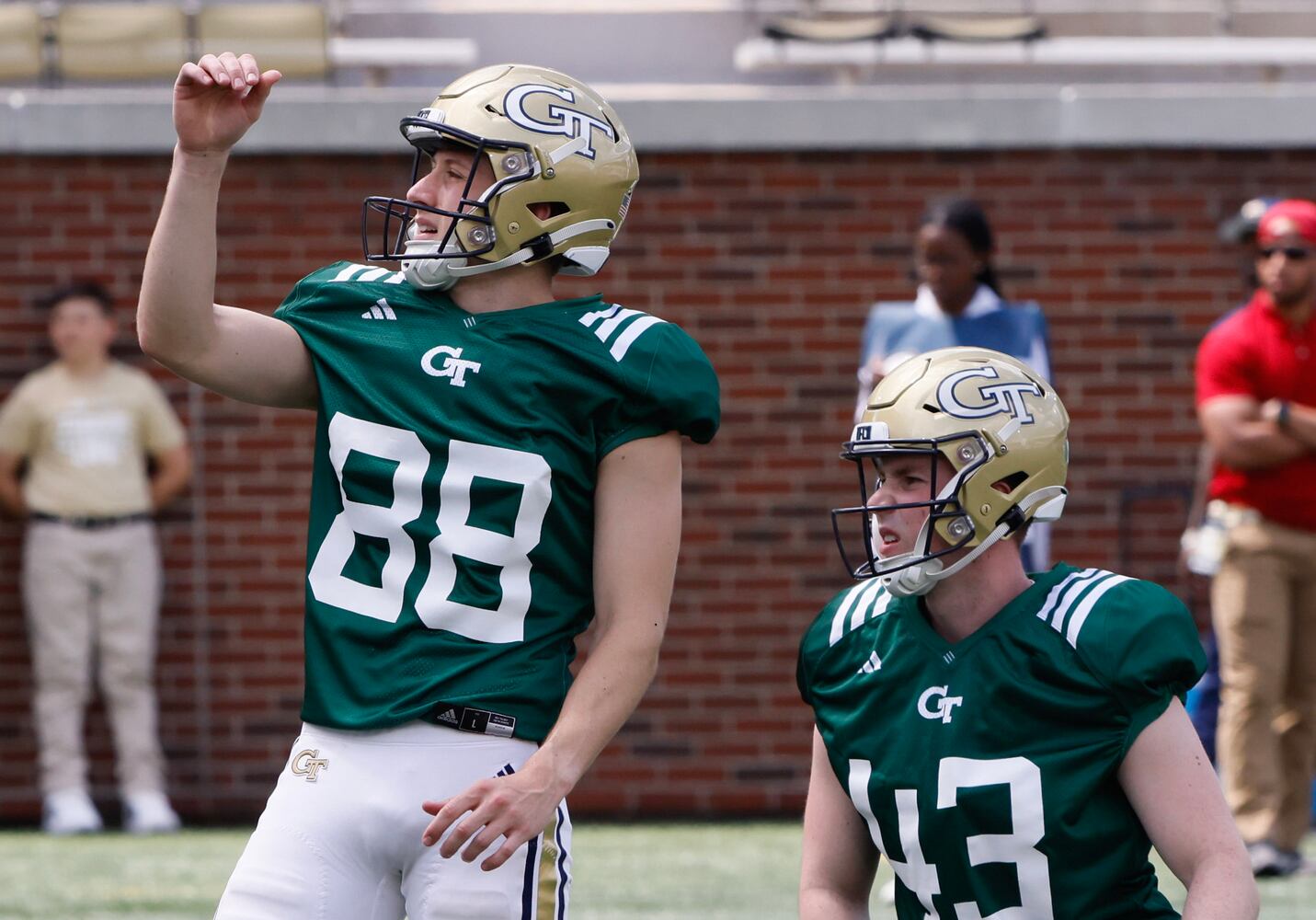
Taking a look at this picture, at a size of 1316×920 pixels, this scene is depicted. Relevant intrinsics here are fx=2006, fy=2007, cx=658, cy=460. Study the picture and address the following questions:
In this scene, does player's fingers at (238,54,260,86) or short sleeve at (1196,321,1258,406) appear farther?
short sleeve at (1196,321,1258,406)

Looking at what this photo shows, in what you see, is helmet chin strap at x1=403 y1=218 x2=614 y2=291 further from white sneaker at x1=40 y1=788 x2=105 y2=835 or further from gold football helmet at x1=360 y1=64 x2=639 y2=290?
white sneaker at x1=40 y1=788 x2=105 y2=835

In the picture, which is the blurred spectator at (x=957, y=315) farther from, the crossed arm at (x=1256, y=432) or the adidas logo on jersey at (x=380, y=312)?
the adidas logo on jersey at (x=380, y=312)

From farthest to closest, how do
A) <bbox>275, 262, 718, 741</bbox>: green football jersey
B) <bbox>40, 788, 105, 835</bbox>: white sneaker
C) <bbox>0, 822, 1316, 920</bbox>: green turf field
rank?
1. <bbox>40, 788, 105, 835</bbox>: white sneaker
2. <bbox>0, 822, 1316, 920</bbox>: green turf field
3. <bbox>275, 262, 718, 741</bbox>: green football jersey

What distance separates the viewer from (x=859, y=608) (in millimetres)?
2980

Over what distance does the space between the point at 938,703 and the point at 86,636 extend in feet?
19.5

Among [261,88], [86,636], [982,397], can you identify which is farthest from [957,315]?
[86,636]

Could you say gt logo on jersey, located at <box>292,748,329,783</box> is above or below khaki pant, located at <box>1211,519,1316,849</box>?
above

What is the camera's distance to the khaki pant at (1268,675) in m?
6.42

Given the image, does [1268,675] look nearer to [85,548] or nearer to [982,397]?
[982,397]

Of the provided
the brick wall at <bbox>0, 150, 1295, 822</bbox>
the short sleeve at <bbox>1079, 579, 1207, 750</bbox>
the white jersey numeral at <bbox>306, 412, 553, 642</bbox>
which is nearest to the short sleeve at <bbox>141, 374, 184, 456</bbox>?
the brick wall at <bbox>0, 150, 1295, 822</bbox>

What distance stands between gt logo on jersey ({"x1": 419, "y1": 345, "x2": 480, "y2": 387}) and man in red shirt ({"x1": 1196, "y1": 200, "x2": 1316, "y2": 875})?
13.9 ft

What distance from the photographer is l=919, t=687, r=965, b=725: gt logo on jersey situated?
280 centimetres

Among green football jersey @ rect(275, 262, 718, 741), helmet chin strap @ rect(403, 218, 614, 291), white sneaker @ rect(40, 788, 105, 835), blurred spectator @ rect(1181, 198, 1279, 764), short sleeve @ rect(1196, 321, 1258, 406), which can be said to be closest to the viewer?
green football jersey @ rect(275, 262, 718, 741)

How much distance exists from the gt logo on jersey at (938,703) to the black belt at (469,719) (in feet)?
1.92
